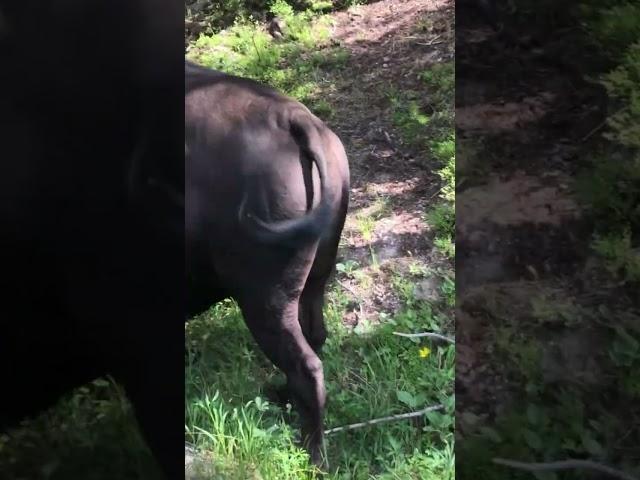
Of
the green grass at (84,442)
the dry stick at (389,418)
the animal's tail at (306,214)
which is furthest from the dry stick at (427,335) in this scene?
the green grass at (84,442)

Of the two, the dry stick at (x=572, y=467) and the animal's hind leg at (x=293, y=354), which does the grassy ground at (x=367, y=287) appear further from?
the dry stick at (x=572, y=467)

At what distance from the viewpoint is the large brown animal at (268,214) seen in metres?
2.10

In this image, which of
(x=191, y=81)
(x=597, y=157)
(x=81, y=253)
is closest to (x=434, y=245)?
(x=597, y=157)

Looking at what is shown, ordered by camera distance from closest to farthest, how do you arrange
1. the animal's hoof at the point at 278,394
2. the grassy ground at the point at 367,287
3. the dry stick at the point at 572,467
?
the dry stick at the point at 572,467 < the grassy ground at the point at 367,287 < the animal's hoof at the point at 278,394

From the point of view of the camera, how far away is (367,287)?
2072 mm

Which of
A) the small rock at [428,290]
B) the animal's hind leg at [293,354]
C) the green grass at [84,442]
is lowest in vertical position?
the green grass at [84,442]

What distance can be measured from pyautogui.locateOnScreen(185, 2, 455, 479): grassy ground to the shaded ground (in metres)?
0.06

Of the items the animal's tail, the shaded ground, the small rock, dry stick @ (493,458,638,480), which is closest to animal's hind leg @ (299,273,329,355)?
the animal's tail

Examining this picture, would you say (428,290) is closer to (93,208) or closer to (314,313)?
(314,313)

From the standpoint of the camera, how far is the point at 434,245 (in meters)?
2.02

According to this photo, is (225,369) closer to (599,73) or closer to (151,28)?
(151,28)

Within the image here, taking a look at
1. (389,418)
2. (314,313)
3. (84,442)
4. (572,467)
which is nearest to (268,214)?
(314,313)

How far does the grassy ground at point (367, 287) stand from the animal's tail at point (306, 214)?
58 mm

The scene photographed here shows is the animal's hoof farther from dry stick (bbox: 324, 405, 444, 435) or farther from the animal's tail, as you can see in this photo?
the animal's tail
